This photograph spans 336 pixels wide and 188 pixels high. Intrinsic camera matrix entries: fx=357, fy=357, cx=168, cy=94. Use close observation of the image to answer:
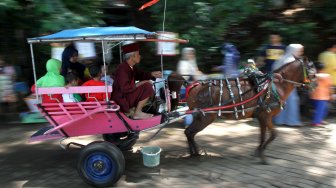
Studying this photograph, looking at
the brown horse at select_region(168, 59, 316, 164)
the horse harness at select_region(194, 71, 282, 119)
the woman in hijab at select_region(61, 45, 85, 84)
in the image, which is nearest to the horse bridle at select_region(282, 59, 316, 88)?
the brown horse at select_region(168, 59, 316, 164)

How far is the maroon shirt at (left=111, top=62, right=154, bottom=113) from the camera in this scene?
4.98 meters

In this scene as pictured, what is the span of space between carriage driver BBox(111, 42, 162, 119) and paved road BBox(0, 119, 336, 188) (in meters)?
1.00

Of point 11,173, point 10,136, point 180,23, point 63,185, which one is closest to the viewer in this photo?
point 63,185

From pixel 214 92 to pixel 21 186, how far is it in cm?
310

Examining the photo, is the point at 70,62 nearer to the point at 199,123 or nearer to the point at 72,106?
the point at 72,106

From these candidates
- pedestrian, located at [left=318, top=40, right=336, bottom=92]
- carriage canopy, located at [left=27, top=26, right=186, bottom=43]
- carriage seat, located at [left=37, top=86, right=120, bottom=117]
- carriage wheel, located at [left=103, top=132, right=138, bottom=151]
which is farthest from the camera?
pedestrian, located at [left=318, top=40, right=336, bottom=92]

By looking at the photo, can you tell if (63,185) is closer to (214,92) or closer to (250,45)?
(214,92)

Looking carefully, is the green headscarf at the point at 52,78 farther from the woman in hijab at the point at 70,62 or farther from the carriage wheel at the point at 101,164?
the carriage wheel at the point at 101,164

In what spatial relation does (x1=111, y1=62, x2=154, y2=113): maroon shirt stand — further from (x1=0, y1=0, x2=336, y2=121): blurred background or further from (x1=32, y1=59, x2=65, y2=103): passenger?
(x1=0, y1=0, x2=336, y2=121): blurred background

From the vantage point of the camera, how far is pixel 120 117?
4.96m

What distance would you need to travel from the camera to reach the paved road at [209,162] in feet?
16.3

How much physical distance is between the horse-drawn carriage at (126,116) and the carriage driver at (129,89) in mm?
152

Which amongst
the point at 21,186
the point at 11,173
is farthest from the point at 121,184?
the point at 11,173

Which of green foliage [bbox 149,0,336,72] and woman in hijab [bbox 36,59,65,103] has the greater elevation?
green foliage [bbox 149,0,336,72]
